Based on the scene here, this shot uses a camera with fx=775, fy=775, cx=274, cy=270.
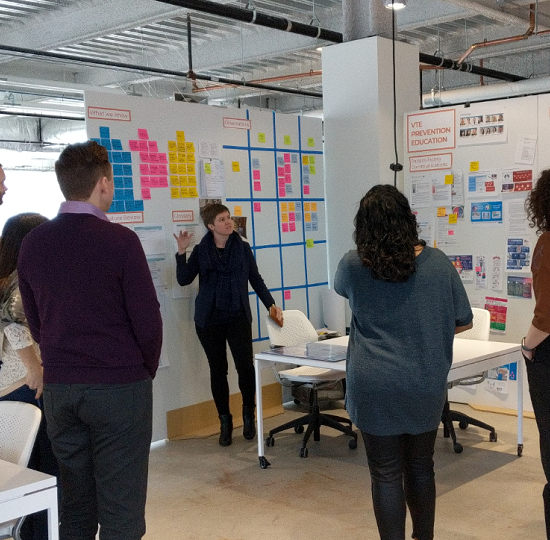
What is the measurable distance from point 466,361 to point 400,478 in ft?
5.05

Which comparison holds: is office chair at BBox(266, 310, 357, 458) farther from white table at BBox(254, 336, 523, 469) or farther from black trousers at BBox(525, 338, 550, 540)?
black trousers at BBox(525, 338, 550, 540)

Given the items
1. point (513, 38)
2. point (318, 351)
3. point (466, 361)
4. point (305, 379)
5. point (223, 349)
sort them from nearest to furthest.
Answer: point (466, 361) → point (318, 351) → point (305, 379) → point (223, 349) → point (513, 38)

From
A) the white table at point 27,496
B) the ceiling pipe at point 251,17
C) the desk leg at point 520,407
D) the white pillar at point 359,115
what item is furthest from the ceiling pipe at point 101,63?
the white table at point 27,496

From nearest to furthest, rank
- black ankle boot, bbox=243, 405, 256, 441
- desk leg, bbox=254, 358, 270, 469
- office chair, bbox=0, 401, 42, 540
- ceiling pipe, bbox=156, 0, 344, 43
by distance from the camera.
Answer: office chair, bbox=0, 401, 42, 540, desk leg, bbox=254, 358, 270, 469, ceiling pipe, bbox=156, 0, 344, 43, black ankle boot, bbox=243, 405, 256, 441

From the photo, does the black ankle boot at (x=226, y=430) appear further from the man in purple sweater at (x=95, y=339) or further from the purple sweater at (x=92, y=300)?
the purple sweater at (x=92, y=300)

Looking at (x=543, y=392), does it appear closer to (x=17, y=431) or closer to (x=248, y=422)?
(x=17, y=431)

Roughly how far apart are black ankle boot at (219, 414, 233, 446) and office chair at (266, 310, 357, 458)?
27cm

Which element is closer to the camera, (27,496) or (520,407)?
(27,496)

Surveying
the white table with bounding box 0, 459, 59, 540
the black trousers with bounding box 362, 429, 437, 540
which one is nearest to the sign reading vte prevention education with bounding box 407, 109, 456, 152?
the black trousers with bounding box 362, 429, 437, 540

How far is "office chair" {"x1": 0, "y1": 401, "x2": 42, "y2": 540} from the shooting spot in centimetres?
260

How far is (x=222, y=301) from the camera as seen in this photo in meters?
5.32

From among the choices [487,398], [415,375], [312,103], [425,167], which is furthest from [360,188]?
[312,103]

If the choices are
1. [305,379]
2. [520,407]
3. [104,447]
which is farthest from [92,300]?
[520,407]

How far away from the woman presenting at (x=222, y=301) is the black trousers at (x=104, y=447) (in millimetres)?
2817
